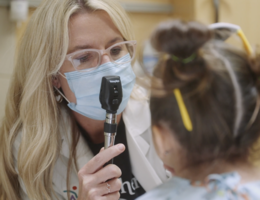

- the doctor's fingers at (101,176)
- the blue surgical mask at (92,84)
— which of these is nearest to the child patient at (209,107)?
the doctor's fingers at (101,176)

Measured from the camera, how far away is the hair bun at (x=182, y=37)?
58cm

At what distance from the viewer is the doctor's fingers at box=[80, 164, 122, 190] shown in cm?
79

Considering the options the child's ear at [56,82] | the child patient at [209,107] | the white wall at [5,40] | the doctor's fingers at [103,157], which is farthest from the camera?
the white wall at [5,40]

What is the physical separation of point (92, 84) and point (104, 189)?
34 cm

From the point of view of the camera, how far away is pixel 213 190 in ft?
1.96

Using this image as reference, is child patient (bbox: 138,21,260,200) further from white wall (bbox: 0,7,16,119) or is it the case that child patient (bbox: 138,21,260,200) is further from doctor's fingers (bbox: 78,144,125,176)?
white wall (bbox: 0,7,16,119)

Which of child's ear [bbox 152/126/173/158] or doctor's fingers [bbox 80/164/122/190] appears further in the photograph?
doctor's fingers [bbox 80/164/122/190]

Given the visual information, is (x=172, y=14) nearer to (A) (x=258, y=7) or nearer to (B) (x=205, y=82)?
(A) (x=258, y=7)

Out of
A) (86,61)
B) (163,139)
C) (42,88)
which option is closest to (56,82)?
(42,88)

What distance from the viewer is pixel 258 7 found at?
1734 mm

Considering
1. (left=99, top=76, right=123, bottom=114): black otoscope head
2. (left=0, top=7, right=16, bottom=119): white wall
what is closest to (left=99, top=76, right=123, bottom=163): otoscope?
(left=99, top=76, right=123, bottom=114): black otoscope head

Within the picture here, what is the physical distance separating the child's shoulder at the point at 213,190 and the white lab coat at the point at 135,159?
0.39 metres

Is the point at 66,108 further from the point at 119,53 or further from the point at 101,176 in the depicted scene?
the point at 101,176

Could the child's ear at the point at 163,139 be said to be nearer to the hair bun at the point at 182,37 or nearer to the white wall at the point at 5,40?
the hair bun at the point at 182,37
